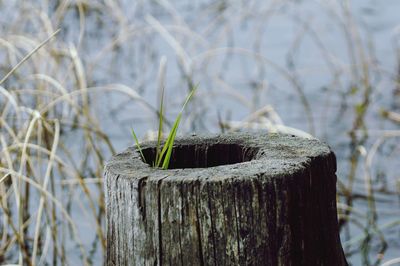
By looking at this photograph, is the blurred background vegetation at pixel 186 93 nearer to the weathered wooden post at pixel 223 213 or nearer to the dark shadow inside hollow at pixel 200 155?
the dark shadow inside hollow at pixel 200 155

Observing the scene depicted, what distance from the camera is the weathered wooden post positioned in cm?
162

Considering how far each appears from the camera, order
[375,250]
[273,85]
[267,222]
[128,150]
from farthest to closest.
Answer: [273,85]
[375,250]
[128,150]
[267,222]

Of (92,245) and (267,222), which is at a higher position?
(267,222)

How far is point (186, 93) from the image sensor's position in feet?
19.3

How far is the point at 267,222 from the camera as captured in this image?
163 cm

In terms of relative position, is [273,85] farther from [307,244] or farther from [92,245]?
[307,244]

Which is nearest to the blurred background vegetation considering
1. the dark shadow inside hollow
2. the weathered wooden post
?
the dark shadow inside hollow

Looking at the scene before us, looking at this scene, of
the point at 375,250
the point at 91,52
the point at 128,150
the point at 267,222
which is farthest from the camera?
the point at 91,52

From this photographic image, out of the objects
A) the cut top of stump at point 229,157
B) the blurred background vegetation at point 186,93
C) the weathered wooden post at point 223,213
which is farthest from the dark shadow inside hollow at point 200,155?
the blurred background vegetation at point 186,93

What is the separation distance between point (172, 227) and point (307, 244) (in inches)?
11.0

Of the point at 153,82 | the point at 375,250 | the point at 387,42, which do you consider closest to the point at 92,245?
the point at 375,250

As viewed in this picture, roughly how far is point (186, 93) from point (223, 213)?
4.28 metres

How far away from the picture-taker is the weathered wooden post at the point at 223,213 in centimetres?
162

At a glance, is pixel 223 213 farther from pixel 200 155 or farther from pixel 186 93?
pixel 186 93
